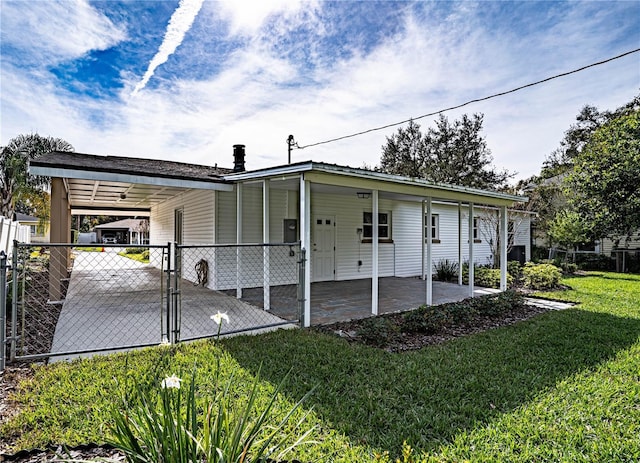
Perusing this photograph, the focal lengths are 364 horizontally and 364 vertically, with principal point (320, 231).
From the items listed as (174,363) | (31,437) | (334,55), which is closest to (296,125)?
(334,55)

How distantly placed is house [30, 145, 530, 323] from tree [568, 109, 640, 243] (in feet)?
10.0

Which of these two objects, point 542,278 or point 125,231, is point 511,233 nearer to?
point 542,278

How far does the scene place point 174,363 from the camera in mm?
4203

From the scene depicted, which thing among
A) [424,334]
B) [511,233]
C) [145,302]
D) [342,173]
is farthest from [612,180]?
[145,302]

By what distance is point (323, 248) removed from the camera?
37.1 feet

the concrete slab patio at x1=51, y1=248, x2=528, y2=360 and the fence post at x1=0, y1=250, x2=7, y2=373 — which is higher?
the fence post at x1=0, y1=250, x2=7, y2=373

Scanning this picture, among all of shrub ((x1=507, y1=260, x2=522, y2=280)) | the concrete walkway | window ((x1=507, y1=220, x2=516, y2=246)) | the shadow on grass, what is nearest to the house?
window ((x1=507, y1=220, x2=516, y2=246))

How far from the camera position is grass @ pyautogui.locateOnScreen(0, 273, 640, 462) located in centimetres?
274

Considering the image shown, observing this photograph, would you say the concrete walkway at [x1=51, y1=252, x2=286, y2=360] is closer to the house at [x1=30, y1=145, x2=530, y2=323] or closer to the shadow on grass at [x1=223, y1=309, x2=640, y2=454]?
the house at [x1=30, y1=145, x2=530, y2=323]

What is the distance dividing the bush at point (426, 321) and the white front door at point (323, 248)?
5.12 m

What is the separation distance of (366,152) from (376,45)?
17.7 m

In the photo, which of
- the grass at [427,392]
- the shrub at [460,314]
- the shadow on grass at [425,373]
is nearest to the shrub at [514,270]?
the shadow on grass at [425,373]

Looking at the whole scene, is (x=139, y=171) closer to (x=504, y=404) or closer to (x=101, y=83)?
(x=101, y=83)

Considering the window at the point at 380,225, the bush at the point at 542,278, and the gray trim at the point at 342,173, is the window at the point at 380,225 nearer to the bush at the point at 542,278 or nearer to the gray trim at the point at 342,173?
the gray trim at the point at 342,173
